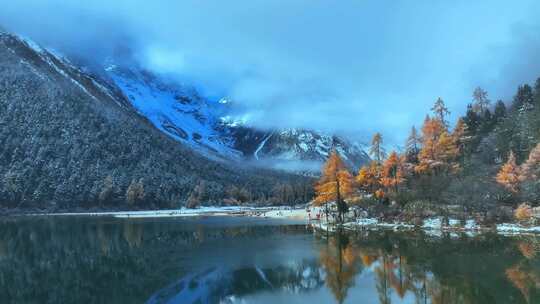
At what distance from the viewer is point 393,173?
9838 cm

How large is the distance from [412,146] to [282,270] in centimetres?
7111

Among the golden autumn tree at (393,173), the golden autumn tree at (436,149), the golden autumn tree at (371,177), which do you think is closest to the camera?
the golden autumn tree at (436,149)

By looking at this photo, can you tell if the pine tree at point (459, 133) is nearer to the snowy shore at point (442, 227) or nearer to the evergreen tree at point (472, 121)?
the evergreen tree at point (472, 121)

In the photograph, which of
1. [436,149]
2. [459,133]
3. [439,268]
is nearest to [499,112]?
Result: [459,133]

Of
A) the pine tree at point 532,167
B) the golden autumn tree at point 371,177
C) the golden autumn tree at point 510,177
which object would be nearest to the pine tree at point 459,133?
the golden autumn tree at point 510,177

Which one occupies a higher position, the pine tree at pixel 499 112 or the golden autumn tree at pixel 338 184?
the pine tree at pixel 499 112

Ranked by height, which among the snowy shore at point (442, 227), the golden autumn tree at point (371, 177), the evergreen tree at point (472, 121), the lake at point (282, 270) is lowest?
the lake at point (282, 270)

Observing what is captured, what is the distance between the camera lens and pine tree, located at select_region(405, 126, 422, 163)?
102325mm

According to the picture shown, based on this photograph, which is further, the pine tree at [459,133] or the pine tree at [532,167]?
the pine tree at [459,133]

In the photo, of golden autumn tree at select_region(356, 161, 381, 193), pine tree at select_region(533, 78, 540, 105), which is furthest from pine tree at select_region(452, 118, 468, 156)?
golden autumn tree at select_region(356, 161, 381, 193)

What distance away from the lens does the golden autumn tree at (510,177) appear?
7800cm

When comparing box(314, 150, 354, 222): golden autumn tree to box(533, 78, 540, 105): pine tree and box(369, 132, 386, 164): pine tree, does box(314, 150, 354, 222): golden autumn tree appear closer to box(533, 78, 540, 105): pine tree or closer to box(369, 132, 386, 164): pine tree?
box(369, 132, 386, 164): pine tree

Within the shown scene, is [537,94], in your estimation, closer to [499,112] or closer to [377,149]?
[499,112]

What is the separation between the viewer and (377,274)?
4112 cm
